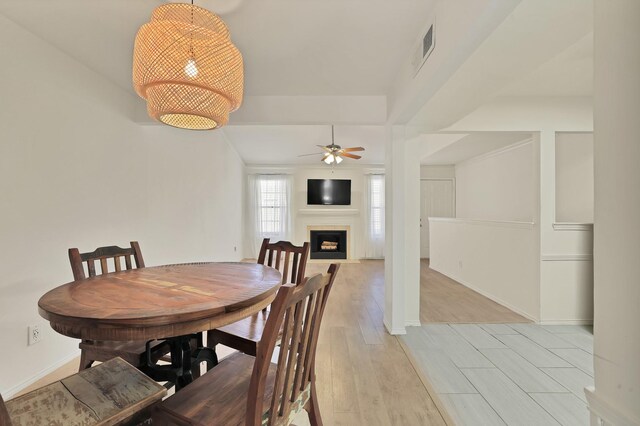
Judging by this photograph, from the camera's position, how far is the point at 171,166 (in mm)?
3332

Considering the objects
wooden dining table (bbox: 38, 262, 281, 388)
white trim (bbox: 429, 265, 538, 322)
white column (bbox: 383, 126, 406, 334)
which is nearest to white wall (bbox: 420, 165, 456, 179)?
white trim (bbox: 429, 265, 538, 322)

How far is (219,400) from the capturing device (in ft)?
2.97

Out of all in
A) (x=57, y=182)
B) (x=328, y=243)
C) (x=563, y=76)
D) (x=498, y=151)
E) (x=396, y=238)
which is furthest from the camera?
(x=328, y=243)

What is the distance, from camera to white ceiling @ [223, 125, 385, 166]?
16.0ft

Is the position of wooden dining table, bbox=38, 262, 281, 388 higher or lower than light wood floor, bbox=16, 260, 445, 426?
higher

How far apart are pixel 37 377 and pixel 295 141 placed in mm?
4651

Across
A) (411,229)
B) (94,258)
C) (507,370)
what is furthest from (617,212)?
(94,258)

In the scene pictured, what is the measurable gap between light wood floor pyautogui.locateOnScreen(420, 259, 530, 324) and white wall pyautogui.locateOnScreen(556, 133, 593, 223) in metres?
1.24

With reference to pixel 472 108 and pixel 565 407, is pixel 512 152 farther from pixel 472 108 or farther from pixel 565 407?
pixel 565 407

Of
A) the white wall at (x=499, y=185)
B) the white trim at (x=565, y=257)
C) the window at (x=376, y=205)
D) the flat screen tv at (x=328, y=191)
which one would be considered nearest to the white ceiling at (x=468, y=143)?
the white wall at (x=499, y=185)

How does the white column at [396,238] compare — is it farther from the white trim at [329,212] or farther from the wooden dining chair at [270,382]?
the white trim at [329,212]

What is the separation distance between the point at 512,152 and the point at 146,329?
4.81 meters

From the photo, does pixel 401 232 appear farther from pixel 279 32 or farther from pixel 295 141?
pixel 295 141

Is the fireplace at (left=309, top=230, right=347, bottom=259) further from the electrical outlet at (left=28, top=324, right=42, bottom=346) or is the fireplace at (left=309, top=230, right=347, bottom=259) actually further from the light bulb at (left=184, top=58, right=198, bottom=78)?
the light bulb at (left=184, top=58, right=198, bottom=78)
